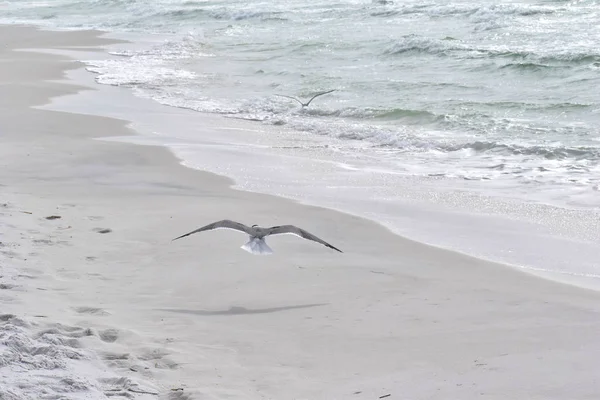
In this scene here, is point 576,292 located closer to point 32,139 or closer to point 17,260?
point 17,260

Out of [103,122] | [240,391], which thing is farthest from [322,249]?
[103,122]

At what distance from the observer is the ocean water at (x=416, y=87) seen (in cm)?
952

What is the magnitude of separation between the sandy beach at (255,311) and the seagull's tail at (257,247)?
167mm

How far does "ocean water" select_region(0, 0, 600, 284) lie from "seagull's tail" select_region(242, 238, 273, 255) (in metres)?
1.59

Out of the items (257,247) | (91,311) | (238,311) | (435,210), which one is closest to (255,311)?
(238,311)

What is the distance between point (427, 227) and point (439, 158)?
11.1ft

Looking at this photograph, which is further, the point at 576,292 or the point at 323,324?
the point at 576,292

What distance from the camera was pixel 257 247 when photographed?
6.05 metres

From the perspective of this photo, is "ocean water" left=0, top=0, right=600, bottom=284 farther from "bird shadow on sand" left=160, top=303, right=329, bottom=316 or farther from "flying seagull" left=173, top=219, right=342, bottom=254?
"bird shadow on sand" left=160, top=303, right=329, bottom=316

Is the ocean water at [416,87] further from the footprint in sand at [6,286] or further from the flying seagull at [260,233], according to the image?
the footprint in sand at [6,286]

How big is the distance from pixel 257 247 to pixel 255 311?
0.75 metres

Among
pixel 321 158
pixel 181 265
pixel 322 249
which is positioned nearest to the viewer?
pixel 181 265

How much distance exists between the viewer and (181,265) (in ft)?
20.3

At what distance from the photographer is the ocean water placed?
9.52 m
